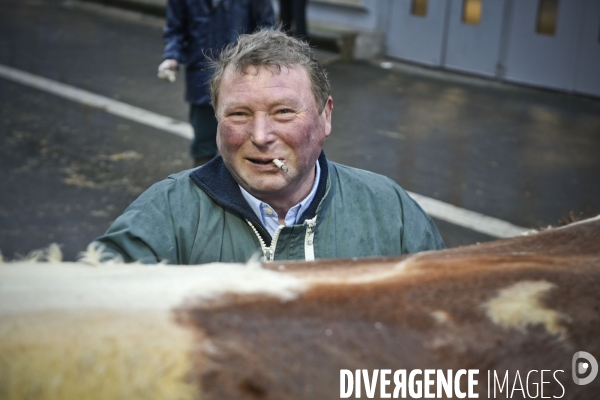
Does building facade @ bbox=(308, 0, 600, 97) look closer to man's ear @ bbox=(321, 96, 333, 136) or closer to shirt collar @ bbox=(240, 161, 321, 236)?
man's ear @ bbox=(321, 96, 333, 136)

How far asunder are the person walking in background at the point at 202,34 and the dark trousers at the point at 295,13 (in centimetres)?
404

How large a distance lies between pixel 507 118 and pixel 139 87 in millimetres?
3901

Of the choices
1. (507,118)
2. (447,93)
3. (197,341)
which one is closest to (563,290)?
(197,341)

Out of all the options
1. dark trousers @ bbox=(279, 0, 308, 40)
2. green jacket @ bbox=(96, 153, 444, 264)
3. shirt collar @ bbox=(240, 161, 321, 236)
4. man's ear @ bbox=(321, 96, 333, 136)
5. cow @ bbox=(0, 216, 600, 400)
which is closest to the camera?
cow @ bbox=(0, 216, 600, 400)

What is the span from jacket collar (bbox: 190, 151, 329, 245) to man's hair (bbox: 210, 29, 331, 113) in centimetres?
21

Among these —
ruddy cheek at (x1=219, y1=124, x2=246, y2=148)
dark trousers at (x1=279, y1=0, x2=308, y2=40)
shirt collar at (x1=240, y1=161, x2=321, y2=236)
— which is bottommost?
dark trousers at (x1=279, y1=0, x2=308, y2=40)

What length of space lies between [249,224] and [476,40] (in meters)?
7.53

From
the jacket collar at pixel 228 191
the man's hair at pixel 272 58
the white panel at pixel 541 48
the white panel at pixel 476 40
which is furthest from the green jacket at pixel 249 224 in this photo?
the white panel at pixel 476 40

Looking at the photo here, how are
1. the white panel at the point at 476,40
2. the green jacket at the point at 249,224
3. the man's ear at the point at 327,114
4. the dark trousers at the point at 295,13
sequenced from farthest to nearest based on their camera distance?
the dark trousers at the point at 295,13 < the white panel at the point at 476,40 < the man's ear at the point at 327,114 < the green jacket at the point at 249,224

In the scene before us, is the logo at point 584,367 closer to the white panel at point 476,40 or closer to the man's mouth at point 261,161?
the man's mouth at point 261,161

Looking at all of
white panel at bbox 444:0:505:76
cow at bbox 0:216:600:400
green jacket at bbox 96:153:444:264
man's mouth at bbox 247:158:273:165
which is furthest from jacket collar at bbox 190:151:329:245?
white panel at bbox 444:0:505:76

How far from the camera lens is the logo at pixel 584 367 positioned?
1.26 meters

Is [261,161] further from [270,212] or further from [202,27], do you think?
[202,27]

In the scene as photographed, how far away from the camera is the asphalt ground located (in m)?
5.45
